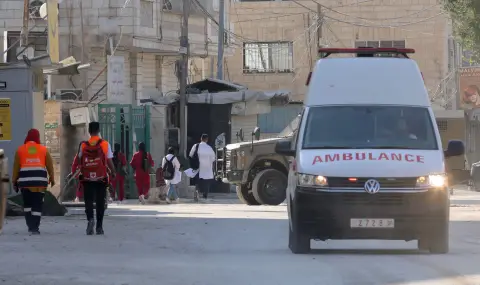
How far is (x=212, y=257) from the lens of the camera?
14352mm

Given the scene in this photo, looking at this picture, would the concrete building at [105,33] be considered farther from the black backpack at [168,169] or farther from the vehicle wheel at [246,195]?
the vehicle wheel at [246,195]

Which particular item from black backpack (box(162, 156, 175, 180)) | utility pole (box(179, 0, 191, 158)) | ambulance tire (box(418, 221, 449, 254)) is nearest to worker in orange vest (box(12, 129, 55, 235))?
ambulance tire (box(418, 221, 449, 254))

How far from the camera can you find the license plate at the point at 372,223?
46.1 feet

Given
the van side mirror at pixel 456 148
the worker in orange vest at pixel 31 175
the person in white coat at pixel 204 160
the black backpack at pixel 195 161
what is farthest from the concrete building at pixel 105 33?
the van side mirror at pixel 456 148

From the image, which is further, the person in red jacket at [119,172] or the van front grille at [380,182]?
the person in red jacket at [119,172]

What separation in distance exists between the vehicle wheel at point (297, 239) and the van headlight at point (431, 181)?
1.50m

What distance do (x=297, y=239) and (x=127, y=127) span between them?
72.0 ft

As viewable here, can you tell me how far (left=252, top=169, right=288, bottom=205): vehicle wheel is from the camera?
28.8 meters

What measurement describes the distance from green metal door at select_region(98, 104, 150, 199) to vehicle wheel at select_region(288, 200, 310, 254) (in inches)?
820

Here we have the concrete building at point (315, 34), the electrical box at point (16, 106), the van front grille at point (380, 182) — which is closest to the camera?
the van front grille at point (380, 182)

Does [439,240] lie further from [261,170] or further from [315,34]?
[315,34]

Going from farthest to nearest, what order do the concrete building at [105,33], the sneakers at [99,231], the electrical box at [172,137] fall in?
Answer: the concrete building at [105,33] < the electrical box at [172,137] < the sneakers at [99,231]

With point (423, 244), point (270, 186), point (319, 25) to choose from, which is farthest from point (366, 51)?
point (319, 25)

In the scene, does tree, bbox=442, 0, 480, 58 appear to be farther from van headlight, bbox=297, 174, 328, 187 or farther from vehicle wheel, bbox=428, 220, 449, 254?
van headlight, bbox=297, 174, 328, 187
